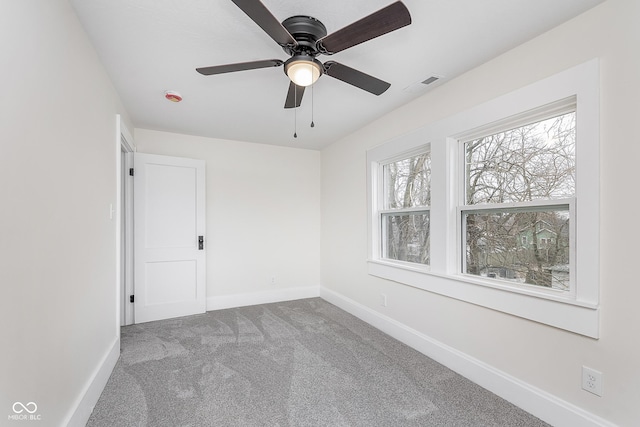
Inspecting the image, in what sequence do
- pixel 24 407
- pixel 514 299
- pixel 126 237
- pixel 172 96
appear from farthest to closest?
pixel 126 237 → pixel 172 96 → pixel 514 299 → pixel 24 407

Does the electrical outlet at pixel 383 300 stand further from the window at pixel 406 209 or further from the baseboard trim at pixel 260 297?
the baseboard trim at pixel 260 297

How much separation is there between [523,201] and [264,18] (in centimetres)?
200

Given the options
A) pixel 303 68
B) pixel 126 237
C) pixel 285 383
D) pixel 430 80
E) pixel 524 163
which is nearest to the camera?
pixel 303 68

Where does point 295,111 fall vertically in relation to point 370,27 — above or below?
above

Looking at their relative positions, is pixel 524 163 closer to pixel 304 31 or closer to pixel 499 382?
pixel 499 382

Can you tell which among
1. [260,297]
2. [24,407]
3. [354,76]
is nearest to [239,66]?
[354,76]

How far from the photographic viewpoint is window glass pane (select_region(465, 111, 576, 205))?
6.05 ft

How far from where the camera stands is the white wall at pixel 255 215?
13.3 feet

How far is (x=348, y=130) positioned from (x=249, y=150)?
4.98ft

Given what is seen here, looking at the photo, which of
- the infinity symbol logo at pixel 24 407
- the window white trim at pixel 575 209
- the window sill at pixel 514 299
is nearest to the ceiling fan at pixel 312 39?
the window white trim at pixel 575 209

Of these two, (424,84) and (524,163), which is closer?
(524,163)

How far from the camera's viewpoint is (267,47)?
1987 millimetres

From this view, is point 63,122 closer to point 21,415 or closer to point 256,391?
point 21,415

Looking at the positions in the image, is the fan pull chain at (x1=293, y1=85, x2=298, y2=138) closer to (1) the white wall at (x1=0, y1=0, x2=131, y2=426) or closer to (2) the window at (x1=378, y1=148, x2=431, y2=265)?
(2) the window at (x1=378, y1=148, x2=431, y2=265)
